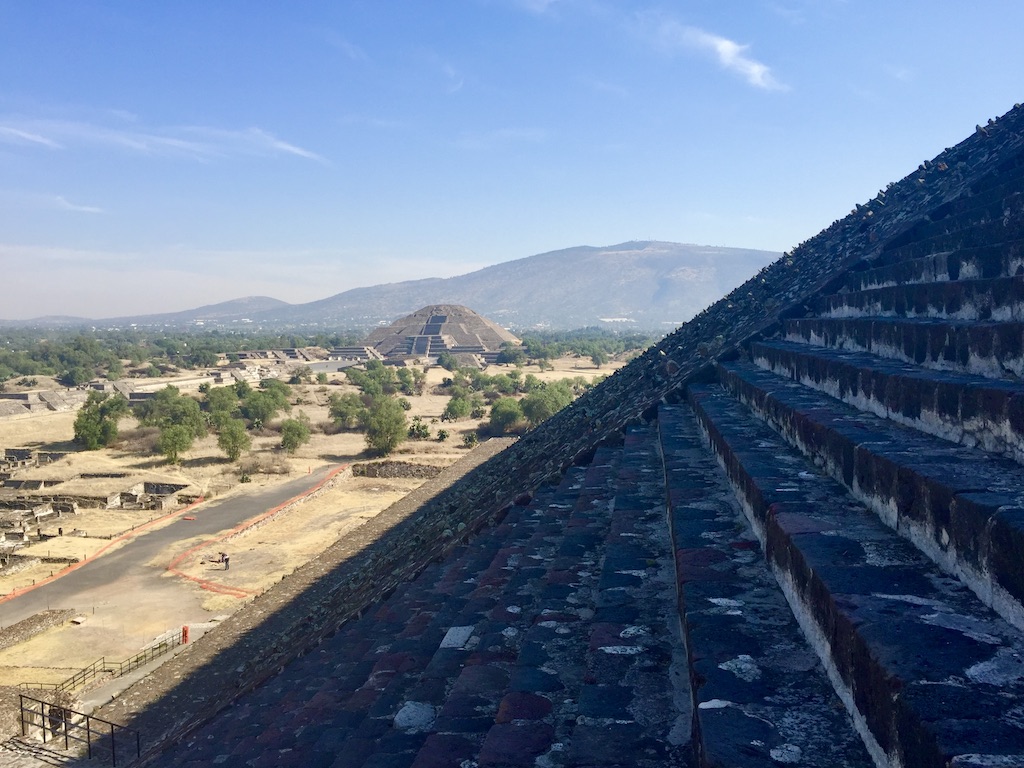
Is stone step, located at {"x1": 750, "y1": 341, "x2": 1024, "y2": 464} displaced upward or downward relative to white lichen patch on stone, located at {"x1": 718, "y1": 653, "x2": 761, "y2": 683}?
upward

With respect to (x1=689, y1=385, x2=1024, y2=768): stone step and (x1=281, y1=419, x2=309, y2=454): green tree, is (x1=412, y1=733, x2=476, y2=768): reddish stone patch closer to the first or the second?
(x1=689, y1=385, x2=1024, y2=768): stone step

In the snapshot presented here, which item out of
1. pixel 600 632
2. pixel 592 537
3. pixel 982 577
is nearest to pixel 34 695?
pixel 592 537

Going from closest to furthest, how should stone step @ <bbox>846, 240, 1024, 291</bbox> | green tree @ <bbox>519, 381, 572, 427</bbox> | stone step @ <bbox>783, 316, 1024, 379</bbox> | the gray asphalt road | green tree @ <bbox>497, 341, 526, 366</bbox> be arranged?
stone step @ <bbox>783, 316, 1024, 379</bbox> < stone step @ <bbox>846, 240, 1024, 291</bbox> < the gray asphalt road < green tree @ <bbox>519, 381, 572, 427</bbox> < green tree @ <bbox>497, 341, 526, 366</bbox>

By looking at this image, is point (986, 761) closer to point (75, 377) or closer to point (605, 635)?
point (605, 635)

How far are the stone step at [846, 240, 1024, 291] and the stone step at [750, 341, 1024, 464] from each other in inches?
33.7

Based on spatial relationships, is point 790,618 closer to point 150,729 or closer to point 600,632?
point 600,632

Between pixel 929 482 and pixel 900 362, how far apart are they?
2345mm

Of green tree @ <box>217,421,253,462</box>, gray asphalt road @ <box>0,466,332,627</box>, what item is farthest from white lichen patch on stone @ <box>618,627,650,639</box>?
green tree @ <box>217,421,253,462</box>

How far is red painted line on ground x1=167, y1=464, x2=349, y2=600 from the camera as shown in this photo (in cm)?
1592

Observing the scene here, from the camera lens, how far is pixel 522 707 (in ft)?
9.05

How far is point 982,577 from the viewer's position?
203cm

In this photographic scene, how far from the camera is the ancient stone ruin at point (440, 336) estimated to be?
90625 millimetres

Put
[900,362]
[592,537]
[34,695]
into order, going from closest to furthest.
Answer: [900,362]
[592,537]
[34,695]

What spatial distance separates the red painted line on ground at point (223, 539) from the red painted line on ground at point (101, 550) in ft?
6.93
